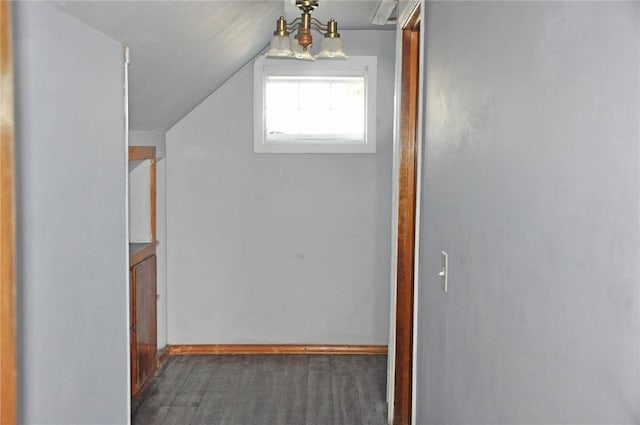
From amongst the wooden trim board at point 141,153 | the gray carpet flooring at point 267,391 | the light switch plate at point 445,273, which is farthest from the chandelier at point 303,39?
the gray carpet flooring at point 267,391

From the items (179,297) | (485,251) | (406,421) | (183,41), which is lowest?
(406,421)

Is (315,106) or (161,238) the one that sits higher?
(315,106)

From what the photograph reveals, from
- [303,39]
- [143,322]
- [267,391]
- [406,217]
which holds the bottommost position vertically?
[267,391]

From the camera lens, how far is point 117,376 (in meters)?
2.58

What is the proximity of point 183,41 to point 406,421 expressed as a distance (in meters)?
2.06

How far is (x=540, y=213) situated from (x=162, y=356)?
13.0 ft

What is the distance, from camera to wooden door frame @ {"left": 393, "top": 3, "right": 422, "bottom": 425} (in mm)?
3646

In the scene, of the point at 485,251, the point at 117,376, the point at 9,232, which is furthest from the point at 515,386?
the point at 117,376

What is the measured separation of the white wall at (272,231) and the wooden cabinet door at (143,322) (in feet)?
1.74

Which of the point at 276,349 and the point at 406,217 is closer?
the point at 406,217

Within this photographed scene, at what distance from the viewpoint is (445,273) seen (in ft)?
7.43

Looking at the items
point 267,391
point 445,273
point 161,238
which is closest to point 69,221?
point 445,273

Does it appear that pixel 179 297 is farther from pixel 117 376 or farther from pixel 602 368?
pixel 602 368

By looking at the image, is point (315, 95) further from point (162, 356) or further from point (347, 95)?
point (162, 356)
